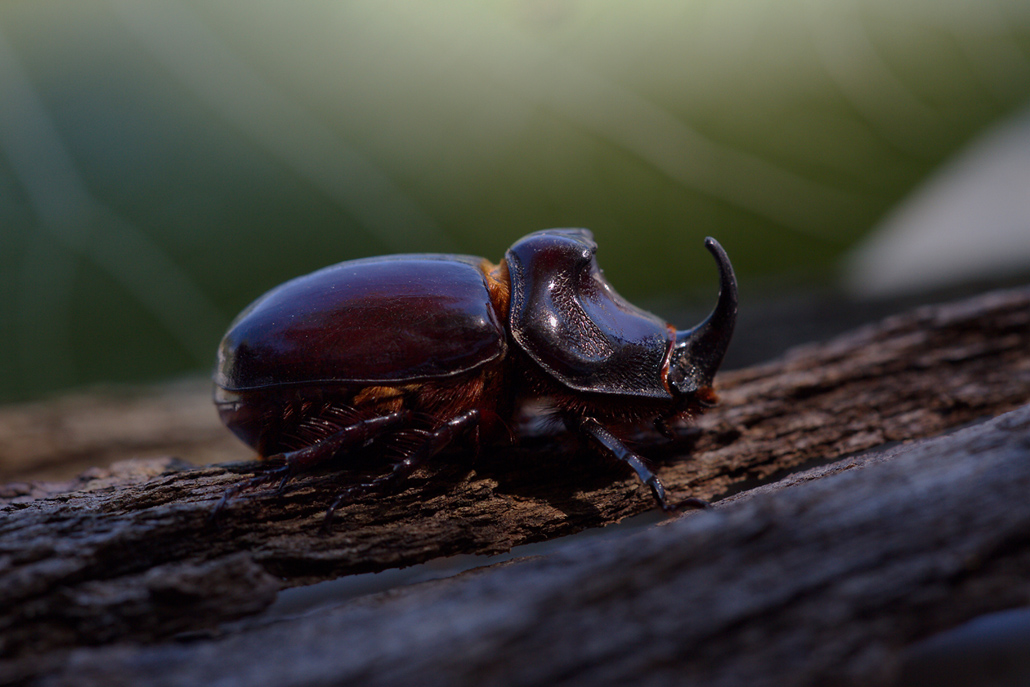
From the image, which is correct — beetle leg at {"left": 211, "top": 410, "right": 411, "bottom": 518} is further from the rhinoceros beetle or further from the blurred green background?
the blurred green background

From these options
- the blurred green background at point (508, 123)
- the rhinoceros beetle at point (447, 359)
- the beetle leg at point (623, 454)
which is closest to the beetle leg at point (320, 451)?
the rhinoceros beetle at point (447, 359)

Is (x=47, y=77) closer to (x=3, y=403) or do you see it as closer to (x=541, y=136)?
(x=3, y=403)

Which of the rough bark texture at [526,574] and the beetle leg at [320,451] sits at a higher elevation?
the beetle leg at [320,451]

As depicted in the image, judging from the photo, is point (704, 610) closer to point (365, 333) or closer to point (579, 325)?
point (579, 325)

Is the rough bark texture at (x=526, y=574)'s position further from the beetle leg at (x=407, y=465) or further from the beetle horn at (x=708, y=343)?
the beetle horn at (x=708, y=343)

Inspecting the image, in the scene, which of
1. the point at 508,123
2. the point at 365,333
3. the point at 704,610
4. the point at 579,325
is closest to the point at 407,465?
the point at 365,333
